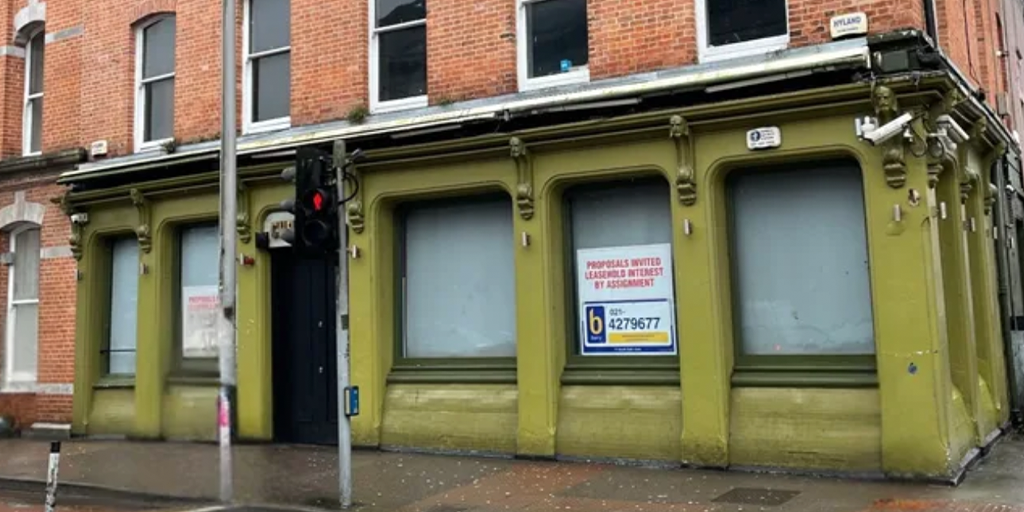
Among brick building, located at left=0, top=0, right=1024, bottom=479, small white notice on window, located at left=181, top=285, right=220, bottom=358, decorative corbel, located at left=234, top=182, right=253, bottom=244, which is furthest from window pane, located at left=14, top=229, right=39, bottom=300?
decorative corbel, located at left=234, top=182, right=253, bottom=244

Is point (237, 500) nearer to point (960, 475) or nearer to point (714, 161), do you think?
point (714, 161)

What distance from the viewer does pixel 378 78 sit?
42.3 ft

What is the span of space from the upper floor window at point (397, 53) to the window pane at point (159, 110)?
4181mm

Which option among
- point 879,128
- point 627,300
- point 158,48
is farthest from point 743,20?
point 158,48

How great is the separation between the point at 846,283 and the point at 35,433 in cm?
1335

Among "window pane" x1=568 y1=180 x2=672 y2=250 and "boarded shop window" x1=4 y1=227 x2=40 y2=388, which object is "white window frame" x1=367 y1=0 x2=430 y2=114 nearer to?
"window pane" x1=568 y1=180 x2=672 y2=250

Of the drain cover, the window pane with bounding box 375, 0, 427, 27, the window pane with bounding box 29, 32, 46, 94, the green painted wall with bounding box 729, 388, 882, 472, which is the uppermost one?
the window pane with bounding box 29, 32, 46, 94

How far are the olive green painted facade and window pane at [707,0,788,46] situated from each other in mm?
1206

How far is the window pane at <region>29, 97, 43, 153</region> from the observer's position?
16.6 meters

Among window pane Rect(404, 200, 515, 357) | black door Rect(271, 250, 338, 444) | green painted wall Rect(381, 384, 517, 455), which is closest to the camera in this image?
green painted wall Rect(381, 384, 517, 455)

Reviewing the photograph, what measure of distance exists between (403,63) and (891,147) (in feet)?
22.0

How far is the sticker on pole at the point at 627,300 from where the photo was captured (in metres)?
10.7

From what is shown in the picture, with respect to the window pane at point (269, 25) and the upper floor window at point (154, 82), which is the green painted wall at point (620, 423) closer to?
the window pane at point (269, 25)

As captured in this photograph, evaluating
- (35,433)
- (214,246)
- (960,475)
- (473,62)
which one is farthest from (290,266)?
(960,475)
